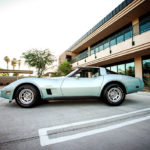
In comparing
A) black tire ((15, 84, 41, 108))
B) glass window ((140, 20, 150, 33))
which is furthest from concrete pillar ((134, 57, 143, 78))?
black tire ((15, 84, 41, 108))

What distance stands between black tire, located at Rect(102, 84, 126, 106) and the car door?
28cm

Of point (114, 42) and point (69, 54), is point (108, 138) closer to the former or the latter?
point (114, 42)

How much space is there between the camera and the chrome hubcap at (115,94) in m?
2.78

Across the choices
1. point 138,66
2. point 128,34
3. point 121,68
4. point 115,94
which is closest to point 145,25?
point 128,34

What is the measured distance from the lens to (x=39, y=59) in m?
20.4

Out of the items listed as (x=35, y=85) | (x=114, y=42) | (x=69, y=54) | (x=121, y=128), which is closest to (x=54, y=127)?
(x=121, y=128)

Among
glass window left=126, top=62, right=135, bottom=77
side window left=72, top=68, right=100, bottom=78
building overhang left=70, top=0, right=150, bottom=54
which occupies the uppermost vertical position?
building overhang left=70, top=0, right=150, bottom=54

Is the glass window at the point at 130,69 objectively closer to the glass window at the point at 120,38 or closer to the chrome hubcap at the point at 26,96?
the glass window at the point at 120,38

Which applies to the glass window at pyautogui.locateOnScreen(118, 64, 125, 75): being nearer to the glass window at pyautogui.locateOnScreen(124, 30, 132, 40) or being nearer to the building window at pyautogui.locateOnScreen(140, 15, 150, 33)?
the glass window at pyautogui.locateOnScreen(124, 30, 132, 40)

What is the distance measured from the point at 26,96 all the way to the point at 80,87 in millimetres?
1685

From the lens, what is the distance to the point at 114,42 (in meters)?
9.25

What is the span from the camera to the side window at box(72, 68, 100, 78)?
2932mm

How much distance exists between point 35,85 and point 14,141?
5.43 ft

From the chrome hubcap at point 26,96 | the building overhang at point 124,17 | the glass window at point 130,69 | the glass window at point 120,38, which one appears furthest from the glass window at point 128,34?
the chrome hubcap at point 26,96
